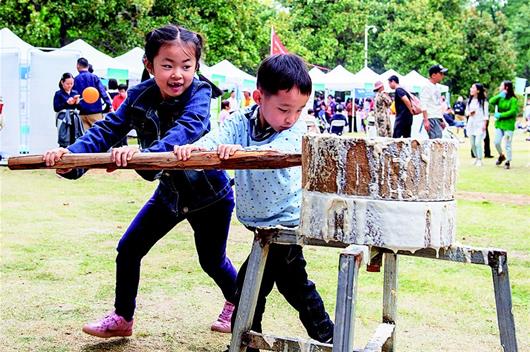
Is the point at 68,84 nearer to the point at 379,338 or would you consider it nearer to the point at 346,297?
the point at 379,338

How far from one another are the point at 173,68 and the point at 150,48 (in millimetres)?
136

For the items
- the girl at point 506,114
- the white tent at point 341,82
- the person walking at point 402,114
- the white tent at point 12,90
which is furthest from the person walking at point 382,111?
the white tent at point 341,82

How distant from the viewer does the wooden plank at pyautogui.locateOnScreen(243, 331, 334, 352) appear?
293 centimetres

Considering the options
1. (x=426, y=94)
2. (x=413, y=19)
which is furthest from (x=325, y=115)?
(x=413, y=19)

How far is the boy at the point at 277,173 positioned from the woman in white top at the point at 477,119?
12.0 m

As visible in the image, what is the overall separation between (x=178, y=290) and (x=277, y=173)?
200 centimetres

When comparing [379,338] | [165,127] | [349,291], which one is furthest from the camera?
[165,127]

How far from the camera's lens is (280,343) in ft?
9.78

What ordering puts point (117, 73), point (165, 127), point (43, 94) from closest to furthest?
point (165, 127) < point (43, 94) < point (117, 73)

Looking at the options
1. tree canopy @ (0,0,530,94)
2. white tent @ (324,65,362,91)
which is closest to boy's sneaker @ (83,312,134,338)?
white tent @ (324,65,362,91)

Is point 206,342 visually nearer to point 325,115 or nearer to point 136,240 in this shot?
point 136,240

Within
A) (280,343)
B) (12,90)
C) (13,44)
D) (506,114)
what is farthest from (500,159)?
(280,343)

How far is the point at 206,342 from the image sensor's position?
150 inches

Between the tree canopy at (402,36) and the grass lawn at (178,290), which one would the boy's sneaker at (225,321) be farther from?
the tree canopy at (402,36)
